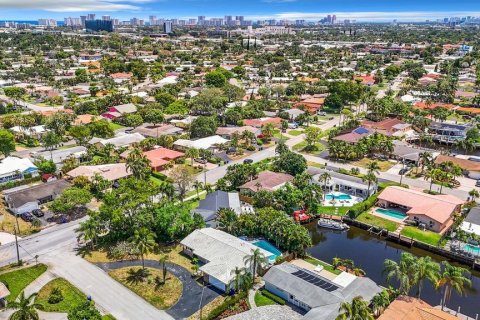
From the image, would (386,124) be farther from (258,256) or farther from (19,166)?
(19,166)

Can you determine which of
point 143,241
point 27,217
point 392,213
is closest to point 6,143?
point 27,217

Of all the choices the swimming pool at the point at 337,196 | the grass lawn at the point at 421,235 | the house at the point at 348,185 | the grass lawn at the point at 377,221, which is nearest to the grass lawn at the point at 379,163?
the house at the point at 348,185

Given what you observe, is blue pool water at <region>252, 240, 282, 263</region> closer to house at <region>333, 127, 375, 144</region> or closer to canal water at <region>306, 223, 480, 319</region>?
canal water at <region>306, 223, 480, 319</region>

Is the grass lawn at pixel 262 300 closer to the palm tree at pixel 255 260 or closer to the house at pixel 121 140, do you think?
the palm tree at pixel 255 260

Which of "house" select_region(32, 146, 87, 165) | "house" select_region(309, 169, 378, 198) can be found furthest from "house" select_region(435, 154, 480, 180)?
"house" select_region(32, 146, 87, 165)

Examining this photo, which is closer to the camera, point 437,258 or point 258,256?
point 258,256

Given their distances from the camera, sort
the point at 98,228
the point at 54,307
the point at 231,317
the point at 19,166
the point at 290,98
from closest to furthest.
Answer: the point at 231,317
the point at 54,307
the point at 98,228
the point at 19,166
the point at 290,98

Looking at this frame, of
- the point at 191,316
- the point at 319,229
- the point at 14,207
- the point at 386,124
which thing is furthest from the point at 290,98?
the point at 191,316
